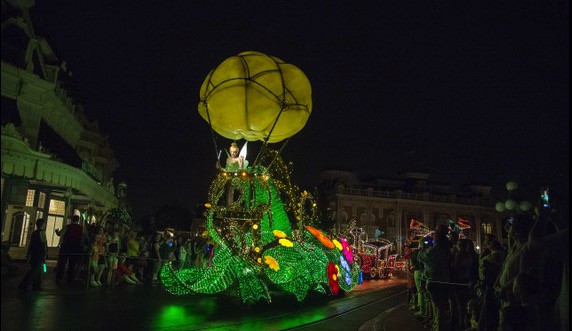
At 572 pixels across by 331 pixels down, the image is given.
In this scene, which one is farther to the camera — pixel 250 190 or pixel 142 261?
pixel 142 261

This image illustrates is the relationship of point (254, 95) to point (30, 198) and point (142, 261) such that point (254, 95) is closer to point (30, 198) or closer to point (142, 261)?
point (142, 261)

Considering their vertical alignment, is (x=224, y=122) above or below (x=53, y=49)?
below

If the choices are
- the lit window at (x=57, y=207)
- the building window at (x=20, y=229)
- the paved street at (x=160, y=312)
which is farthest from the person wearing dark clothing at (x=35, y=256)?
the lit window at (x=57, y=207)

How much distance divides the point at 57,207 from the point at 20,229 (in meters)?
3.36

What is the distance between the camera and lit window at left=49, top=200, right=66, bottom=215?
68.7 feet

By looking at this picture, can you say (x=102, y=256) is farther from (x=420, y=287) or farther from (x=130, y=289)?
(x=420, y=287)

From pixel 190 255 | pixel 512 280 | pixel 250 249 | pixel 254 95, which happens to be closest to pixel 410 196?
pixel 190 255

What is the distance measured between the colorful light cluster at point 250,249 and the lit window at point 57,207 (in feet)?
46.7

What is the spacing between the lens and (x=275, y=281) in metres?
9.58

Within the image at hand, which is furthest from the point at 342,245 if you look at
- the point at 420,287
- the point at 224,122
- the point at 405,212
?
the point at 405,212

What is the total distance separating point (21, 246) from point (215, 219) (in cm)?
1241

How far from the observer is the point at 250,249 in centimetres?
959

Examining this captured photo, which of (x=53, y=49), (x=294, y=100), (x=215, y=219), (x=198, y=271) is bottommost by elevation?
(x=198, y=271)

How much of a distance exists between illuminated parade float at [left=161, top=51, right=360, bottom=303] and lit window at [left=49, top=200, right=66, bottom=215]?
1409cm
